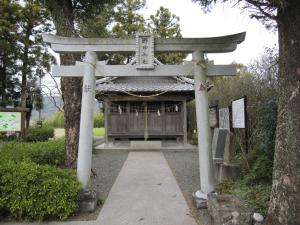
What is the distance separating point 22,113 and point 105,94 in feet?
19.0

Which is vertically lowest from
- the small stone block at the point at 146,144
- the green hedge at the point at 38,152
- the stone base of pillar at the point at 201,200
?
the stone base of pillar at the point at 201,200

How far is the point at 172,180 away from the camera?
9273 millimetres

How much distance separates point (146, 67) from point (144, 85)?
36.8 ft

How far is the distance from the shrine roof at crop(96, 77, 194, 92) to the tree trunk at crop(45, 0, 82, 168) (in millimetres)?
7566

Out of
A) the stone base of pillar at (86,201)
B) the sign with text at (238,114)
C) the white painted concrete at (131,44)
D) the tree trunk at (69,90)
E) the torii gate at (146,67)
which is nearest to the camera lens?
the stone base of pillar at (86,201)

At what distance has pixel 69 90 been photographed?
9.10 metres

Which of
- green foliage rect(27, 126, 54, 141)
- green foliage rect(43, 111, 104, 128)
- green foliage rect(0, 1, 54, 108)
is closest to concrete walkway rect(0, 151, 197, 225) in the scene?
green foliage rect(27, 126, 54, 141)

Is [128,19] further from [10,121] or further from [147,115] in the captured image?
[10,121]

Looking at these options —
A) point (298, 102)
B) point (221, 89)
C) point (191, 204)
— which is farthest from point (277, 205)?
point (221, 89)

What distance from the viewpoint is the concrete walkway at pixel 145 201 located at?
5.85 metres

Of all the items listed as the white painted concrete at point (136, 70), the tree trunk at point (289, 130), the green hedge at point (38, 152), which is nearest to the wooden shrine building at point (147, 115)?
the green hedge at point (38, 152)

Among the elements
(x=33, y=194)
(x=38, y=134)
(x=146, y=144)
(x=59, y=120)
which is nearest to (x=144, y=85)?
(x=146, y=144)

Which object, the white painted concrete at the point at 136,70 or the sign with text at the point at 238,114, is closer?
the white painted concrete at the point at 136,70

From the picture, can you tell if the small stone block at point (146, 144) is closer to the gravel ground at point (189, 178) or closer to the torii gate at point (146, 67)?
the gravel ground at point (189, 178)
